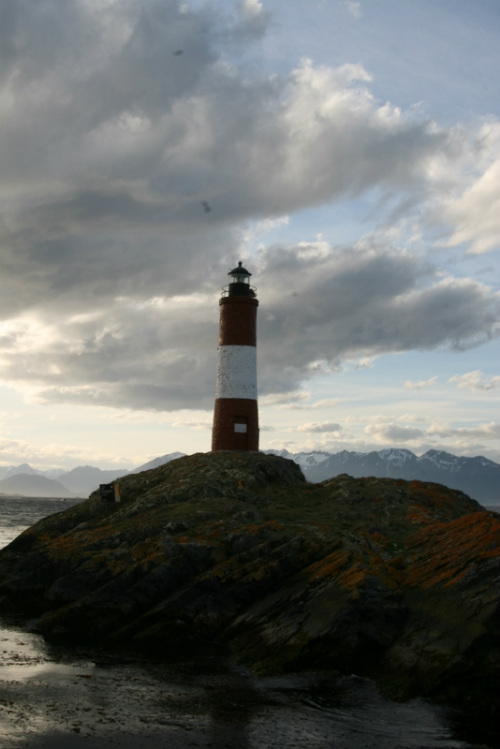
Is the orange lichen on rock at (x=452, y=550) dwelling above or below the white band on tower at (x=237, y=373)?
below

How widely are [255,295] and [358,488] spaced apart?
1570 cm

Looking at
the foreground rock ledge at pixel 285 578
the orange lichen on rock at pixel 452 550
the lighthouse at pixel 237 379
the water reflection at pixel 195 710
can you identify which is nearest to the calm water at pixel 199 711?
the water reflection at pixel 195 710

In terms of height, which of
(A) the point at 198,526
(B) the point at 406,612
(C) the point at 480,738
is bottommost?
(C) the point at 480,738

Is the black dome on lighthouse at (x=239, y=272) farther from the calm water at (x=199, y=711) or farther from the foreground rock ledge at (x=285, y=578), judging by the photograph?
the calm water at (x=199, y=711)

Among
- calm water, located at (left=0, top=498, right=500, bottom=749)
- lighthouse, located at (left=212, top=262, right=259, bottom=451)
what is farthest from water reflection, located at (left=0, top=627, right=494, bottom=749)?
lighthouse, located at (left=212, top=262, right=259, bottom=451)

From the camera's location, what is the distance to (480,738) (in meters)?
15.4

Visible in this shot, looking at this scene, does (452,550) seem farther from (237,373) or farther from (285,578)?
(237,373)

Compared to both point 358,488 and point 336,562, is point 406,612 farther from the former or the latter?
point 358,488

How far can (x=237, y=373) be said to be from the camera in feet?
143

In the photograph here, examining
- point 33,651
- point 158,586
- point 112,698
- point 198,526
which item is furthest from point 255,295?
point 112,698

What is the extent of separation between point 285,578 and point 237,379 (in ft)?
67.9

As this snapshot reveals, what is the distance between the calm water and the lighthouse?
914 inches

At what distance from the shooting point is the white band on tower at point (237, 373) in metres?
43.7

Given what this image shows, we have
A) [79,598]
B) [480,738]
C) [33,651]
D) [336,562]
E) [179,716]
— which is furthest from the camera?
[79,598]
